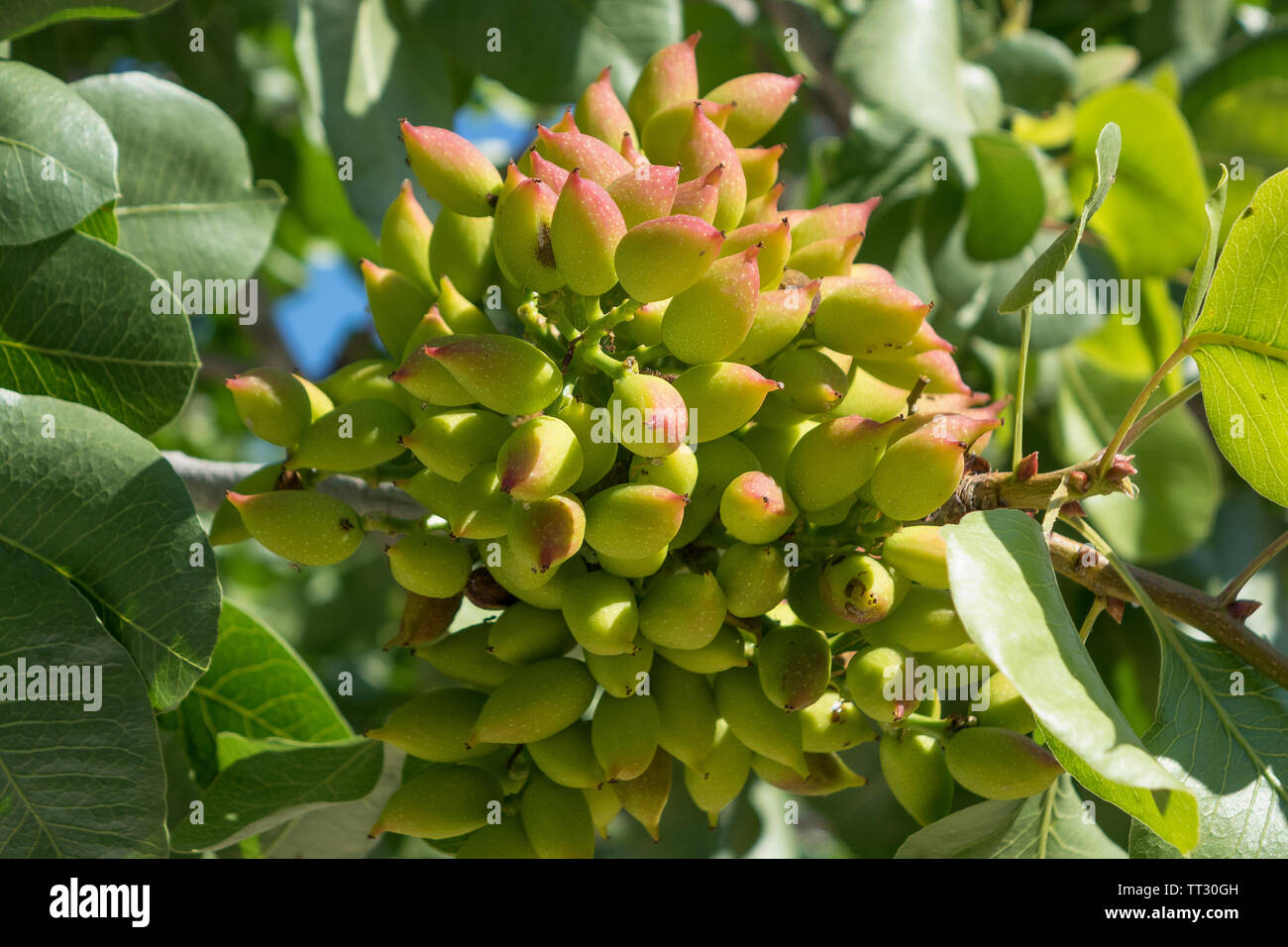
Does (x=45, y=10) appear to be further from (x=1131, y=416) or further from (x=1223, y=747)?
(x=1223, y=747)

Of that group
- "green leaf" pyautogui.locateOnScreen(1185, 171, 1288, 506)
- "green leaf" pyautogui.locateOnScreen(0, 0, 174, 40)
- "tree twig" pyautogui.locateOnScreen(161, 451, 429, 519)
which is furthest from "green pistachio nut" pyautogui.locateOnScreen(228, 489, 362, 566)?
"green leaf" pyautogui.locateOnScreen(1185, 171, 1288, 506)

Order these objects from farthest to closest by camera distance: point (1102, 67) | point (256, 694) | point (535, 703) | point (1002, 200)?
point (1102, 67), point (1002, 200), point (256, 694), point (535, 703)

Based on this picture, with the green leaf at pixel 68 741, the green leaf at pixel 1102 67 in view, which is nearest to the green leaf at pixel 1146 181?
the green leaf at pixel 1102 67

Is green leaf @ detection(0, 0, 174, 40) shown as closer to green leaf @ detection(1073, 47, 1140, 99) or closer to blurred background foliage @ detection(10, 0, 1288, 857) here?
blurred background foliage @ detection(10, 0, 1288, 857)

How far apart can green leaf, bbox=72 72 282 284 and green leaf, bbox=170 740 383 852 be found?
506 mm

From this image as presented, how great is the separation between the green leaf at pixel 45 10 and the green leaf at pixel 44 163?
0.16 ft

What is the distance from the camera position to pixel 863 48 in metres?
1.29

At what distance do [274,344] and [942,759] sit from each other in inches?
73.6

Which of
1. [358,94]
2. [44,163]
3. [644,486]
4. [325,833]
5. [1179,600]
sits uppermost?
[358,94]

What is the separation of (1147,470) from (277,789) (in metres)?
1.46

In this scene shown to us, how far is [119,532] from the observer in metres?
0.85

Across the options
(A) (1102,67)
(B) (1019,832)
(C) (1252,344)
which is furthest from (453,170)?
(A) (1102,67)

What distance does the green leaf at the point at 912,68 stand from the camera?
4.13 ft

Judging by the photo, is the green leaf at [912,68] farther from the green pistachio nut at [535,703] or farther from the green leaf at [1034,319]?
the green pistachio nut at [535,703]
